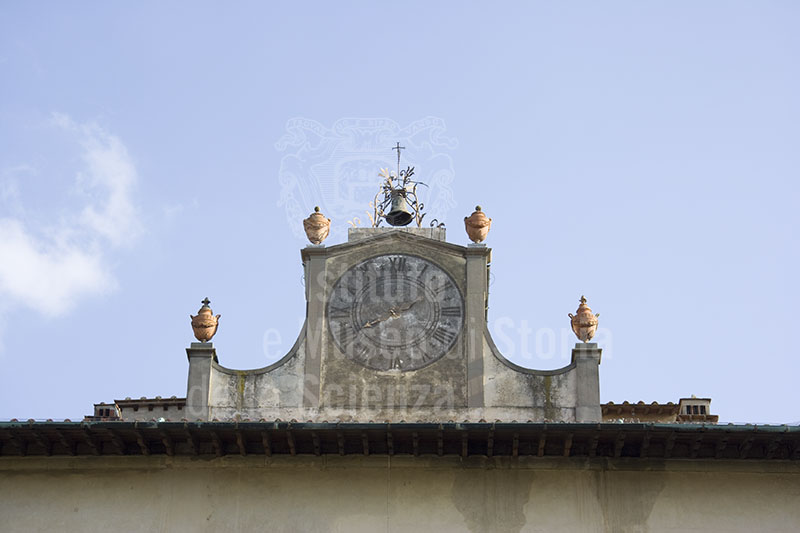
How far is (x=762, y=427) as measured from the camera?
57.0 ft

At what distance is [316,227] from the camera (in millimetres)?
21359

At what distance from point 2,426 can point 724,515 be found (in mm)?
8918

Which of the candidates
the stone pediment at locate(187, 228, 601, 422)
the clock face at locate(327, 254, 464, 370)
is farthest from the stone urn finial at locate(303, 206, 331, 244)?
the clock face at locate(327, 254, 464, 370)

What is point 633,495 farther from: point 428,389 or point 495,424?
point 428,389

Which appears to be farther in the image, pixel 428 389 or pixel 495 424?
pixel 428 389

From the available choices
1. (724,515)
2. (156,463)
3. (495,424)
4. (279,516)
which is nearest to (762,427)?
(724,515)

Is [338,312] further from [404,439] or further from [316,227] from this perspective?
[404,439]

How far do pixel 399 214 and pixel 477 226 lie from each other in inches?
55.9

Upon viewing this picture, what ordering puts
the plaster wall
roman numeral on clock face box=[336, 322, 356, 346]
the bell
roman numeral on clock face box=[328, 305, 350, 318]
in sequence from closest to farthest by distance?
roman numeral on clock face box=[336, 322, 356, 346] < roman numeral on clock face box=[328, 305, 350, 318] < the plaster wall < the bell

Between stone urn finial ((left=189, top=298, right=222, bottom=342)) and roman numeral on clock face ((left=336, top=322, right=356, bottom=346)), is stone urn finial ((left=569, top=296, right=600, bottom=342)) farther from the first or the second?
stone urn finial ((left=189, top=298, right=222, bottom=342))

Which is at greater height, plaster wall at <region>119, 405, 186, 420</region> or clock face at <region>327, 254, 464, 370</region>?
clock face at <region>327, 254, 464, 370</region>

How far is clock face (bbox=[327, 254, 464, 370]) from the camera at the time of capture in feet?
66.7

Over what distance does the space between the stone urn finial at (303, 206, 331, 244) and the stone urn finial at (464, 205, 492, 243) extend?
6.91 ft

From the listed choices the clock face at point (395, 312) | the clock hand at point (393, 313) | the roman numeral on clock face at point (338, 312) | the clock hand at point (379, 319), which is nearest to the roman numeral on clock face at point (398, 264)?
the clock face at point (395, 312)
